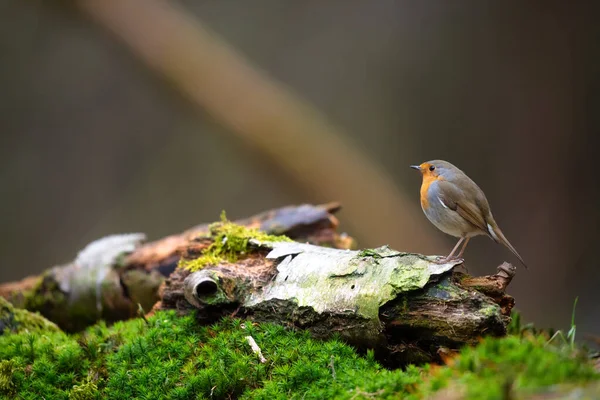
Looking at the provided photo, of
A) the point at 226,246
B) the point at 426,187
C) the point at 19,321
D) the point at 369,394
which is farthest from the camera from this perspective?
the point at 19,321

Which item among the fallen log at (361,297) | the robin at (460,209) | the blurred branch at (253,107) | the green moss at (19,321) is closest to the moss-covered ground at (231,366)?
the fallen log at (361,297)

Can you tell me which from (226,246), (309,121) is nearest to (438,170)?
(226,246)

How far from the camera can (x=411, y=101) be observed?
10.8 m

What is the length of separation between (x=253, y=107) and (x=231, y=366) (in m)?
5.56

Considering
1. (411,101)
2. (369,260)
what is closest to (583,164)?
(411,101)

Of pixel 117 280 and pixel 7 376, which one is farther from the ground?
pixel 117 280

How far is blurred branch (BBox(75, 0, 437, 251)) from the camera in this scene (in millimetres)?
7953

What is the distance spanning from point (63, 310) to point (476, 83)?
8.19m

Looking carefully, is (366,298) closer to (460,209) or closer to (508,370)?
(460,209)

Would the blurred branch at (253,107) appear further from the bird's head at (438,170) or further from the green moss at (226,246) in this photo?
the bird's head at (438,170)

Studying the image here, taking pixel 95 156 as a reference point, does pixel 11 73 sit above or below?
above

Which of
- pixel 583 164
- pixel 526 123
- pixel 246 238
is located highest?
pixel 526 123

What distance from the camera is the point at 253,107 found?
26.7 ft

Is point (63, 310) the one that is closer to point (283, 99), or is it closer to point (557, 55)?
point (283, 99)
